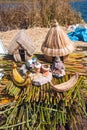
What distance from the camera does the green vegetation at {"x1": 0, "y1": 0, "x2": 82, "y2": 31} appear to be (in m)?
7.09

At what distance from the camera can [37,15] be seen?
700 cm

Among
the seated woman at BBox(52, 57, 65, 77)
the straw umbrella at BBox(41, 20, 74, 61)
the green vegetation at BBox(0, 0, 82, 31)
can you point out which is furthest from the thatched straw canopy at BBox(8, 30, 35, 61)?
the green vegetation at BBox(0, 0, 82, 31)

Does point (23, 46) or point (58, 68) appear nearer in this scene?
point (58, 68)

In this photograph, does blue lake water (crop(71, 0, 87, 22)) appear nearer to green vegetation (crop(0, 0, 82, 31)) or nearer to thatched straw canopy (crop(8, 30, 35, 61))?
green vegetation (crop(0, 0, 82, 31))

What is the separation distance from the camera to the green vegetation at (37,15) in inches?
279

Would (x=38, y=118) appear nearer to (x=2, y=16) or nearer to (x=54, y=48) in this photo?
(x=54, y=48)

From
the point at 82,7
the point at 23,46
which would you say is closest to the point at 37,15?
the point at 23,46

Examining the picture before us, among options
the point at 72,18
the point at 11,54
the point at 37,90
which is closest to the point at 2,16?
the point at 72,18

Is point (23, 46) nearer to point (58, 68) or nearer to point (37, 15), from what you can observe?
point (58, 68)

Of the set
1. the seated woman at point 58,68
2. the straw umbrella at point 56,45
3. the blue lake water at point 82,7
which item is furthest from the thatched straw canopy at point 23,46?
the blue lake water at point 82,7

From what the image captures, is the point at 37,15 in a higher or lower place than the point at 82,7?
higher

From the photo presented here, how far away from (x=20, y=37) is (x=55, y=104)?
817 mm

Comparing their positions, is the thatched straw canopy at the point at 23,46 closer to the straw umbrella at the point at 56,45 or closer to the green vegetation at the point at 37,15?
the straw umbrella at the point at 56,45

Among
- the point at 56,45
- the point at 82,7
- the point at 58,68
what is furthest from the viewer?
the point at 82,7
